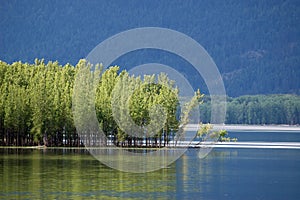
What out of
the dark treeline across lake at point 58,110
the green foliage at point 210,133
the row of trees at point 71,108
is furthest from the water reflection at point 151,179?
the green foliage at point 210,133

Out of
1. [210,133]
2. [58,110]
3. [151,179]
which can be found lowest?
[151,179]

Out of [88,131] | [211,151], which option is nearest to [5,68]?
[88,131]

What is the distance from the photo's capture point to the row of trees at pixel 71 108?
82.8 metres

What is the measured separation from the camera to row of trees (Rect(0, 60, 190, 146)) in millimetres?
82812

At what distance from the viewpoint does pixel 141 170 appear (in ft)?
172

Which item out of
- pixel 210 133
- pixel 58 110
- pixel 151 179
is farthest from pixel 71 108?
pixel 151 179

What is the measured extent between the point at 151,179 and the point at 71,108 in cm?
3861

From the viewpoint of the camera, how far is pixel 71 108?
8419 cm

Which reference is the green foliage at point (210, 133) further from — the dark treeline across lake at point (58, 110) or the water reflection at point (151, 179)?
the water reflection at point (151, 179)

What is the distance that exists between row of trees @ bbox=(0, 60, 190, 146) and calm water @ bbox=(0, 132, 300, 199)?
18.5 metres

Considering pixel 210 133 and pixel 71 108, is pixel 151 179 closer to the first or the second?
pixel 71 108

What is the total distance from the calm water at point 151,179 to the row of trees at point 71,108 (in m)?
18.5

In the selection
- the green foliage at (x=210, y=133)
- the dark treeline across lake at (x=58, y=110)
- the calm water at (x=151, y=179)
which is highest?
the dark treeline across lake at (x=58, y=110)

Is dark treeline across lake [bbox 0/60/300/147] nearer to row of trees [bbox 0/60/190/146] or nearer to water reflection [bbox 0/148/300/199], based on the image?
row of trees [bbox 0/60/190/146]
